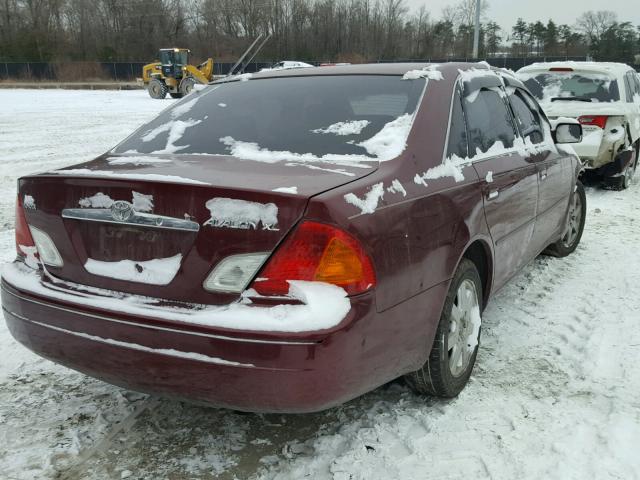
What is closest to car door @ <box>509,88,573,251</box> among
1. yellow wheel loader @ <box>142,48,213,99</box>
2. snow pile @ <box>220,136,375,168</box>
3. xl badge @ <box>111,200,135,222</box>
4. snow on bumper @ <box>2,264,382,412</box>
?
snow pile @ <box>220,136,375,168</box>

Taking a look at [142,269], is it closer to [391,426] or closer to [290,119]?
[290,119]

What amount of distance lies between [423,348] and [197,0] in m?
83.6

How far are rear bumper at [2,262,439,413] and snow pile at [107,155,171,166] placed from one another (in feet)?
2.19

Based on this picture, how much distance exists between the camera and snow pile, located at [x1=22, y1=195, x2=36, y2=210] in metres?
2.46

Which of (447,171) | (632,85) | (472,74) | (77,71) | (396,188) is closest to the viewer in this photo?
(396,188)

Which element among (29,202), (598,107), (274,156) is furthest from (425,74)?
(598,107)

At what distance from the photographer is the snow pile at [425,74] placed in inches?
A: 118

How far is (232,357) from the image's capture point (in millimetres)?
2014

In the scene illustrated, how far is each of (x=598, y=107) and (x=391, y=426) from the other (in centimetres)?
642

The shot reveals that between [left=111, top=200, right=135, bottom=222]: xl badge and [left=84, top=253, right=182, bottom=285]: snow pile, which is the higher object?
[left=111, top=200, right=135, bottom=222]: xl badge

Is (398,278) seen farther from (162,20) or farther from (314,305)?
(162,20)

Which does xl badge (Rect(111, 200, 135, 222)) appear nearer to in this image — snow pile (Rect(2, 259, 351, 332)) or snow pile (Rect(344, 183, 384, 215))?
snow pile (Rect(2, 259, 351, 332))

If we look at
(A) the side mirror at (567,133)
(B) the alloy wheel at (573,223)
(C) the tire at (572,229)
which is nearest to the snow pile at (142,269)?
(A) the side mirror at (567,133)

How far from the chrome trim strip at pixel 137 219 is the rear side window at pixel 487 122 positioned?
1.57 metres
